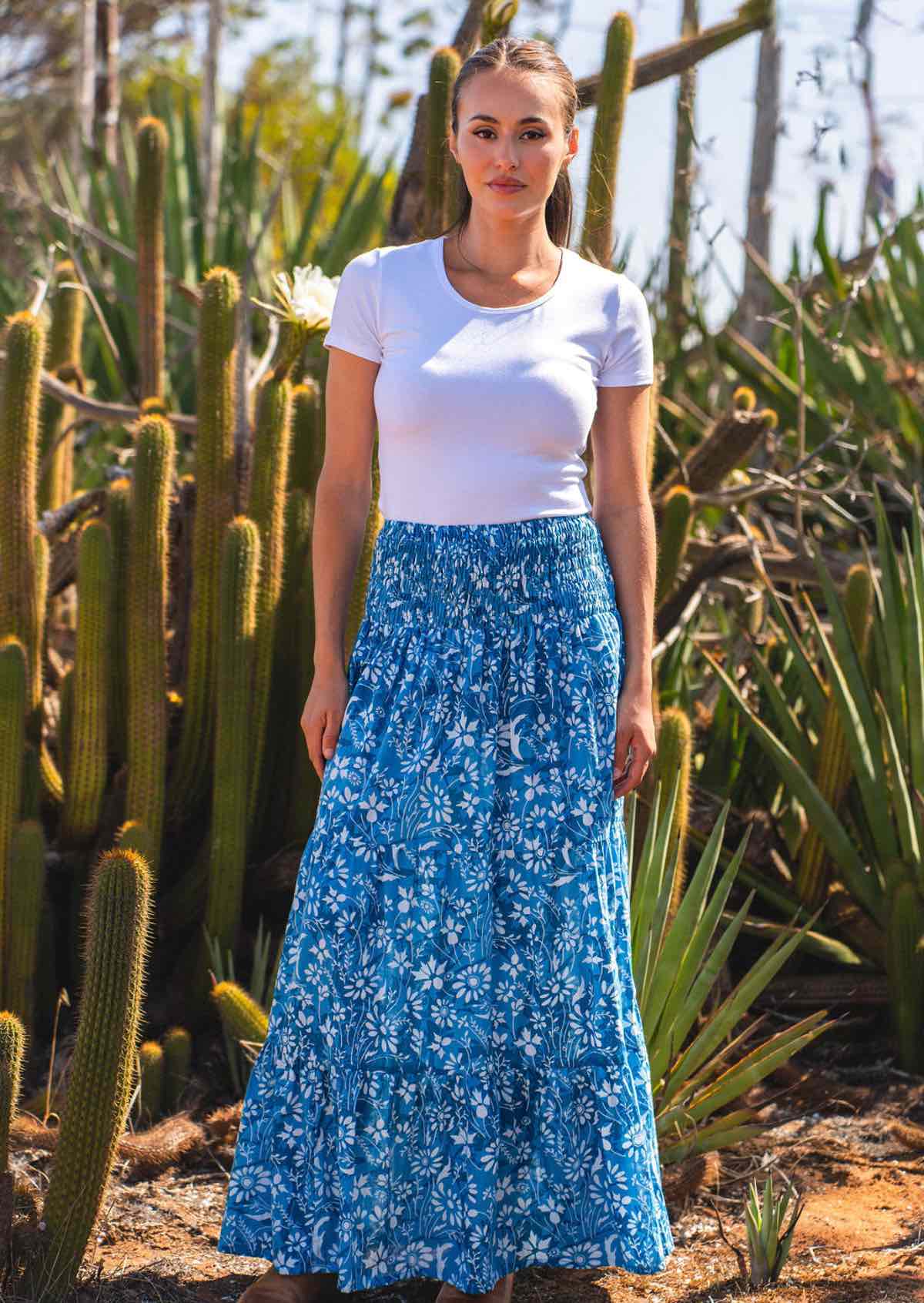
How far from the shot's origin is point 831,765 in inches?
146

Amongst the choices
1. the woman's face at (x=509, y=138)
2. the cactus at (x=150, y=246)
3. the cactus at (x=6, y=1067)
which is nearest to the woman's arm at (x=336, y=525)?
the woman's face at (x=509, y=138)

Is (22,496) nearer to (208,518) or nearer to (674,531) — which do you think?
(208,518)

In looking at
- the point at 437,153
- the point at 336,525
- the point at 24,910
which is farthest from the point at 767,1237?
the point at 437,153

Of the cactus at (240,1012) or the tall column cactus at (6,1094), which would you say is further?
the cactus at (240,1012)

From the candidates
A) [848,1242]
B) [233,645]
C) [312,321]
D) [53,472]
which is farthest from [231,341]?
[848,1242]

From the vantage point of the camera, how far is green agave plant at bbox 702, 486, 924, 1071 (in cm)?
340

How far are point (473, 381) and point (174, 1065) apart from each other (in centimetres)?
172

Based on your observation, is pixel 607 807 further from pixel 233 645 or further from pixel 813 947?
pixel 813 947

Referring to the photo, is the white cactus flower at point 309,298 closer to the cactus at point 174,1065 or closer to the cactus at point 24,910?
the cactus at point 24,910

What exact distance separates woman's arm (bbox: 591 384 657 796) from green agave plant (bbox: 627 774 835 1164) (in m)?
0.54

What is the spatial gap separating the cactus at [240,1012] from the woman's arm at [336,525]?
2.14 ft

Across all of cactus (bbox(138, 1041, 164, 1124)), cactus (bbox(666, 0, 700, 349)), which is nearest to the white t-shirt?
cactus (bbox(138, 1041, 164, 1124))

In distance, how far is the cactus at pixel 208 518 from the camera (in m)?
3.45

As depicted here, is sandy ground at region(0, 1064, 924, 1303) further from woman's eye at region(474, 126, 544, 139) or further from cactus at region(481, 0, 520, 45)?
cactus at region(481, 0, 520, 45)
